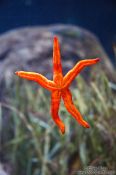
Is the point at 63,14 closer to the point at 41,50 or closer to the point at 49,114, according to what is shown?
the point at 41,50

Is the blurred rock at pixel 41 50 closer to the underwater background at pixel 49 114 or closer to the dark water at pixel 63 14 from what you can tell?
the underwater background at pixel 49 114

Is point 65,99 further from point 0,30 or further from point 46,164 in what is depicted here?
point 0,30

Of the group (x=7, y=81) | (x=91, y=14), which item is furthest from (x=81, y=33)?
(x=91, y=14)

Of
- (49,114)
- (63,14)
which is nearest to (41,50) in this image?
(49,114)

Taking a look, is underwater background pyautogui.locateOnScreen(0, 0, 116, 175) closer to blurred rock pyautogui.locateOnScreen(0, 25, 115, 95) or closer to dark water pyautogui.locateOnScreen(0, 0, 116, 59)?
blurred rock pyautogui.locateOnScreen(0, 25, 115, 95)

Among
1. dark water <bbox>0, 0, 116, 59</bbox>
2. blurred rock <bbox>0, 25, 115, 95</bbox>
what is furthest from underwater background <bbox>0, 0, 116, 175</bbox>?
dark water <bbox>0, 0, 116, 59</bbox>
